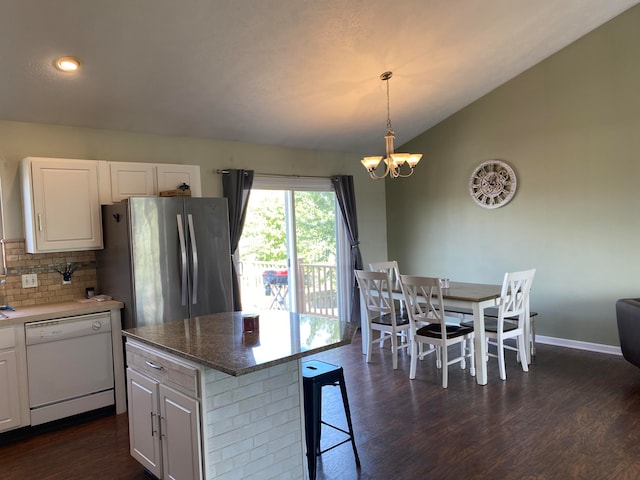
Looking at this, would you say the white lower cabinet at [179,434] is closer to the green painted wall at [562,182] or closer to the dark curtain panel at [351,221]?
the dark curtain panel at [351,221]

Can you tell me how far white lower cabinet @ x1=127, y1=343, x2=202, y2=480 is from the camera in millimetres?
2110

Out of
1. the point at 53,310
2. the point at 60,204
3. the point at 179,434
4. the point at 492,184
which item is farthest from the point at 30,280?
the point at 492,184

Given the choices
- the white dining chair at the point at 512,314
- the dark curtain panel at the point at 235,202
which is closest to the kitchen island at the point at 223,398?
the white dining chair at the point at 512,314

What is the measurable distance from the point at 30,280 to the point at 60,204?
A: 0.71 m

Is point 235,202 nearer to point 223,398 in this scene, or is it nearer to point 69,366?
point 69,366

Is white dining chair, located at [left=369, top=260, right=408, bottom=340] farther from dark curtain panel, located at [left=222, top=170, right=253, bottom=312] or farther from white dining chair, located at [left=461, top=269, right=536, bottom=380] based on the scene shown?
dark curtain panel, located at [left=222, top=170, right=253, bottom=312]

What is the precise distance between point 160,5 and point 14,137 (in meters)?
1.78

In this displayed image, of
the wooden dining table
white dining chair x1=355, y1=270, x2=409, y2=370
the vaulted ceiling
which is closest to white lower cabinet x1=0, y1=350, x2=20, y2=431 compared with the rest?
the vaulted ceiling

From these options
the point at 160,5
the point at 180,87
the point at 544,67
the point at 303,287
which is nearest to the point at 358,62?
the point at 180,87

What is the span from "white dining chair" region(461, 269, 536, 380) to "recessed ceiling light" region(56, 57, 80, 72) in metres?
3.69

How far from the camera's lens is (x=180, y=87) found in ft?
12.4

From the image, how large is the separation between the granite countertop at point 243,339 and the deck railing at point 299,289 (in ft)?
7.80

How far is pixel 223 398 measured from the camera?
2.12 m

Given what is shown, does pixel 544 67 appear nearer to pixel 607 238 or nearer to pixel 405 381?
pixel 607 238
